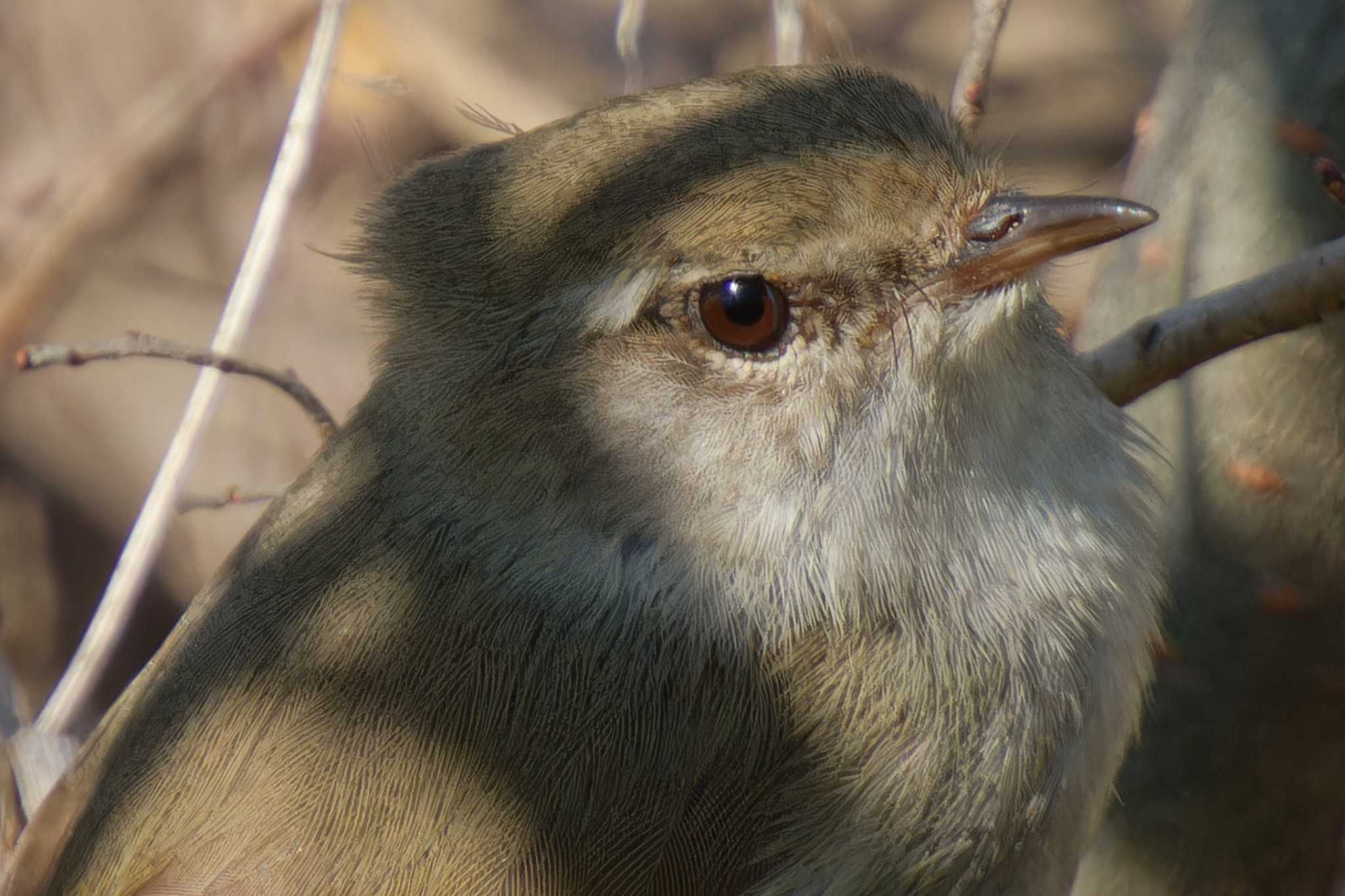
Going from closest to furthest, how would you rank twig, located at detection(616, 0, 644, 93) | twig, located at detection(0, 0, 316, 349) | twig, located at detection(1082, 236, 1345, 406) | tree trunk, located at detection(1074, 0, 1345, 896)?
twig, located at detection(1082, 236, 1345, 406)
tree trunk, located at detection(1074, 0, 1345, 896)
twig, located at detection(616, 0, 644, 93)
twig, located at detection(0, 0, 316, 349)

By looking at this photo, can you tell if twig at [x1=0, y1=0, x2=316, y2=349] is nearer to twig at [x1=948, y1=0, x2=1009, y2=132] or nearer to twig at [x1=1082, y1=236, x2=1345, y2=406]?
twig at [x1=948, y1=0, x2=1009, y2=132]

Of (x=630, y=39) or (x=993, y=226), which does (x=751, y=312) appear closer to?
(x=993, y=226)

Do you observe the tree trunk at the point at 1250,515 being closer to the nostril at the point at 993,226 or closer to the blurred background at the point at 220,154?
the nostril at the point at 993,226

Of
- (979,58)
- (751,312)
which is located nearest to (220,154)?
(979,58)

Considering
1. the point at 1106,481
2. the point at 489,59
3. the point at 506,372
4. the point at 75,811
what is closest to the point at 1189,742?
the point at 1106,481

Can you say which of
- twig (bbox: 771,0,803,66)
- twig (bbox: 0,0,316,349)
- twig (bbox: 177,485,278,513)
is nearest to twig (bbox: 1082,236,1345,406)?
twig (bbox: 771,0,803,66)

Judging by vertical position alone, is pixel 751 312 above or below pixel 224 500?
above

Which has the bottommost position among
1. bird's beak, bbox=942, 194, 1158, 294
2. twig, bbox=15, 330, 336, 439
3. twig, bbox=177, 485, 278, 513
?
twig, bbox=177, 485, 278, 513

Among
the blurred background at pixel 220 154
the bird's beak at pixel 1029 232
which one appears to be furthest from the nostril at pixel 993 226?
the blurred background at pixel 220 154
